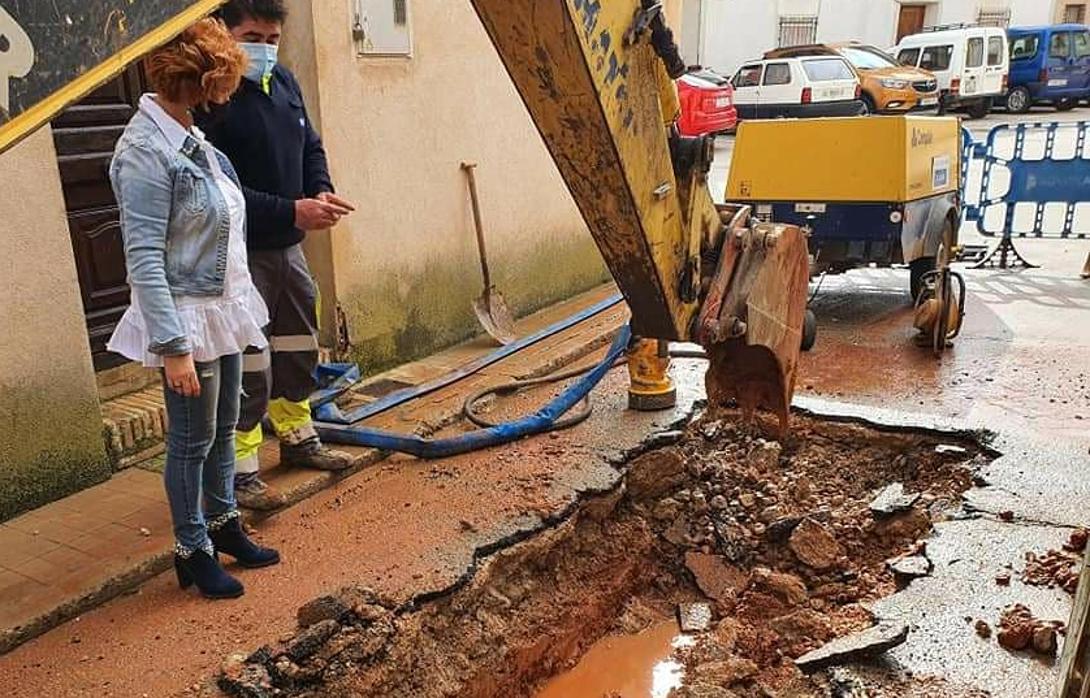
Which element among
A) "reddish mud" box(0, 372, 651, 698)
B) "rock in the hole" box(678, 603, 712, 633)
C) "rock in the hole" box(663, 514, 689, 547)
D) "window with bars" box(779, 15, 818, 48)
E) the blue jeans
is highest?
"window with bars" box(779, 15, 818, 48)

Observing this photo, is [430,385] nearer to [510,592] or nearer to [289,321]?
[289,321]

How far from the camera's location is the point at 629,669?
11.4 feet

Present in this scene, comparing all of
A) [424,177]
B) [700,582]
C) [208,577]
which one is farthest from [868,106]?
[208,577]

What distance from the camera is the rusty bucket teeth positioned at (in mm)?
3092

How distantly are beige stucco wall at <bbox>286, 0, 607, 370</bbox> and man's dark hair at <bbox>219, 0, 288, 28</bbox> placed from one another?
1.45m

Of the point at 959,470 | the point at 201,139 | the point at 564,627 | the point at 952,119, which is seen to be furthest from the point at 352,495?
the point at 952,119

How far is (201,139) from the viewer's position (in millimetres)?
2842

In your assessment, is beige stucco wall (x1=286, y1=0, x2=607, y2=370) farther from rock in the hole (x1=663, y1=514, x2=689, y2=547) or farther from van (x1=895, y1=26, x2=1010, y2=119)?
van (x1=895, y1=26, x2=1010, y2=119)

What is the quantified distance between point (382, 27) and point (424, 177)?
3.07 ft

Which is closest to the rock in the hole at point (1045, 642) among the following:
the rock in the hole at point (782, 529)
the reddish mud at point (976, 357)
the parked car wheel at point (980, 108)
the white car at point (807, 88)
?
the rock in the hole at point (782, 529)

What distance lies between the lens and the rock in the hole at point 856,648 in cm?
274

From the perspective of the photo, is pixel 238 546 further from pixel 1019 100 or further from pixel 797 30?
pixel 797 30

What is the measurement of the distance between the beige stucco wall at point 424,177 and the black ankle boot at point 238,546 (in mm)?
1980

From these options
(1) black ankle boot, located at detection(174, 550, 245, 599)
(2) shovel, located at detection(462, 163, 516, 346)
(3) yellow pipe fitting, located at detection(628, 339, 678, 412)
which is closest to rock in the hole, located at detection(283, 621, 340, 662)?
(1) black ankle boot, located at detection(174, 550, 245, 599)
